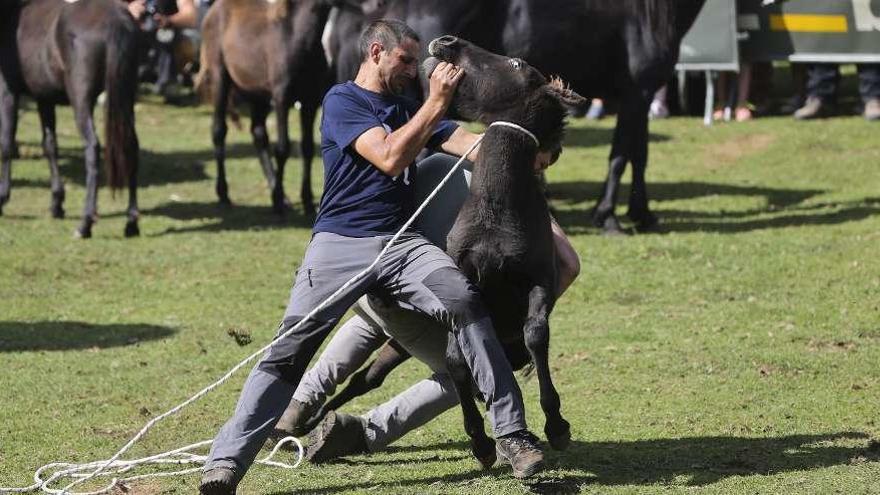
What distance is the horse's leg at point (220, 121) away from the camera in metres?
14.6

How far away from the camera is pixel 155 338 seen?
970 cm

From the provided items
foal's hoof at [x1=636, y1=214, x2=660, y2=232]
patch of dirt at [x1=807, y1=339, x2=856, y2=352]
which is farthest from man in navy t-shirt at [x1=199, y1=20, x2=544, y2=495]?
foal's hoof at [x1=636, y1=214, x2=660, y2=232]

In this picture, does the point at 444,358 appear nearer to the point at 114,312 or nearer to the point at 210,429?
the point at 210,429

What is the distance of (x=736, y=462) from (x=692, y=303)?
381cm

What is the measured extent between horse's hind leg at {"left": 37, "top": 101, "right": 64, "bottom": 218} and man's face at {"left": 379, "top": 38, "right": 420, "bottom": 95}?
890cm

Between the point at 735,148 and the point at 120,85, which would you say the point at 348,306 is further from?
the point at 735,148

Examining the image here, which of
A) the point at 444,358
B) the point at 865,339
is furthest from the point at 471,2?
the point at 444,358

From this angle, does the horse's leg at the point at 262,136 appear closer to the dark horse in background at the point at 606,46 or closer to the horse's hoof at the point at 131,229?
the horse's hoof at the point at 131,229

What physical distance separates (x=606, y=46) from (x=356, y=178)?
22.6 ft

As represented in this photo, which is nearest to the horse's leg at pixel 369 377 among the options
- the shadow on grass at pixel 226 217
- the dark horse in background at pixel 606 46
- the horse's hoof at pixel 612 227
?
the dark horse in background at pixel 606 46

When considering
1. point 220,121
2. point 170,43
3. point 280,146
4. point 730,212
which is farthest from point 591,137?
point 170,43

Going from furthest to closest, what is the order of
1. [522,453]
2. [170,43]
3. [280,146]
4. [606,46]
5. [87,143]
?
[170,43], [280,146], [87,143], [606,46], [522,453]

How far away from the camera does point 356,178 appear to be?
19.5ft

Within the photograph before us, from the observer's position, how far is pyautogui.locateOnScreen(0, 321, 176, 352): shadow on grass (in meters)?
9.53
